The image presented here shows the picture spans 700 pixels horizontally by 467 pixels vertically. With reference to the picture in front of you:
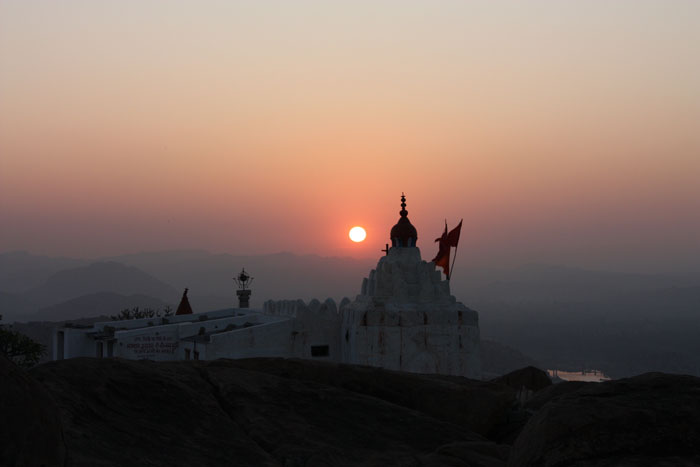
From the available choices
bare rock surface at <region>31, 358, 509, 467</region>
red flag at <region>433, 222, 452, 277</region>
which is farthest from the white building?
bare rock surface at <region>31, 358, 509, 467</region>

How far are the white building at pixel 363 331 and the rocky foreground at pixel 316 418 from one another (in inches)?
784

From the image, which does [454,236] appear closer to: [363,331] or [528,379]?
[363,331]

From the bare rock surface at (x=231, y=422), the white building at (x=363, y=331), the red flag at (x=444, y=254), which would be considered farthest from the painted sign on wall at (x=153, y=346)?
the bare rock surface at (x=231, y=422)

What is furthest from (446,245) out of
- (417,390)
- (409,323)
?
(417,390)

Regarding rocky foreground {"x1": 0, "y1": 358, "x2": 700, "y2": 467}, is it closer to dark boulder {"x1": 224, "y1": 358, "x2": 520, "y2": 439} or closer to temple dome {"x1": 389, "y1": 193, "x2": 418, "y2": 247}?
dark boulder {"x1": 224, "y1": 358, "x2": 520, "y2": 439}

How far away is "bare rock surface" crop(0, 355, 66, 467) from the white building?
24986 mm

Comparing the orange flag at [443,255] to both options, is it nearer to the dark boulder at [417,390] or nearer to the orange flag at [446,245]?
the orange flag at [446,245]

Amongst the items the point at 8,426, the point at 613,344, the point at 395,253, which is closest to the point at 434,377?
the point at 8,426

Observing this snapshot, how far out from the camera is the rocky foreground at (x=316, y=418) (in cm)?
552

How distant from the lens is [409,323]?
32.7 meters

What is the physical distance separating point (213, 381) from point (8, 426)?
495 cm

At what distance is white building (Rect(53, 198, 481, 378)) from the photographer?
30656 mm

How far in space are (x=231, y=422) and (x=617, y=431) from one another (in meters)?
4.37

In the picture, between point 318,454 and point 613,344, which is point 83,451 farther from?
point 613,344
